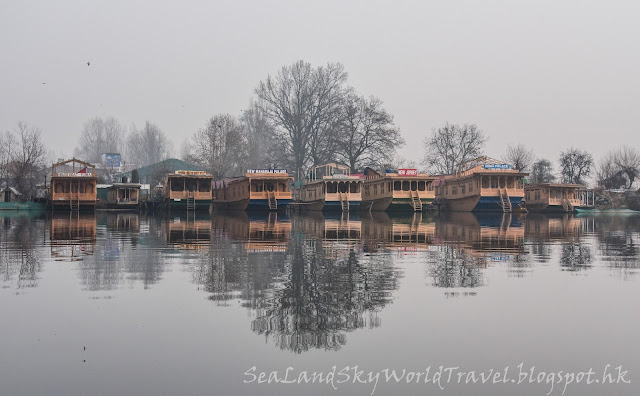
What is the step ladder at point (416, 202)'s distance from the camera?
183 ft

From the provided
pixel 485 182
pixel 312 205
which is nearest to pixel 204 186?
pixel 312 205

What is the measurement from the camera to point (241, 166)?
266 feet

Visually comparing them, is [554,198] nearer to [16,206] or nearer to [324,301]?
[16,206]

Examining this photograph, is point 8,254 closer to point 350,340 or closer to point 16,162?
point 350,340

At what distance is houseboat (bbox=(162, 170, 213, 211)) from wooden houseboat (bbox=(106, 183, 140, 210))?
4708 mm

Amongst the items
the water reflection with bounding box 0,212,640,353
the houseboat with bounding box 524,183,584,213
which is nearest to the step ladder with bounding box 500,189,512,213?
the houseboat with bounding box 524,183,584,213

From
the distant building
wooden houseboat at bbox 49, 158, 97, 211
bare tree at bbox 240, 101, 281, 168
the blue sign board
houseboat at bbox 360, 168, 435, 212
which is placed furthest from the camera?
the blue sign board

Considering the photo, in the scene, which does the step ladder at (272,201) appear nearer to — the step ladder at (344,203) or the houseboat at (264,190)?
the houseboat at (264,190)

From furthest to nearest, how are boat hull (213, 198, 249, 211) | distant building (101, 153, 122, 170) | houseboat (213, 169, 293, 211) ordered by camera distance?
distant building (101, 153, 122, 170) < boat hull (213, 198, 249, 211) < houseboat (213, 169, 293, 211)

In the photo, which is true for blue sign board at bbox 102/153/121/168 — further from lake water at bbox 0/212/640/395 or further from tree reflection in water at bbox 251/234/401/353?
tree reflection in water at bbox 251/234/401/353

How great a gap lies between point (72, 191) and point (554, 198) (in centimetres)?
4560

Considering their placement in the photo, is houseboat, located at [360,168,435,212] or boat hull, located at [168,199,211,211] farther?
boat hull, located at [168,199,211,211]

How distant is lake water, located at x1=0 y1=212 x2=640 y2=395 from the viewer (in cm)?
604

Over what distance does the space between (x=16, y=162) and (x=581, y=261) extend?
66067 millimetres
